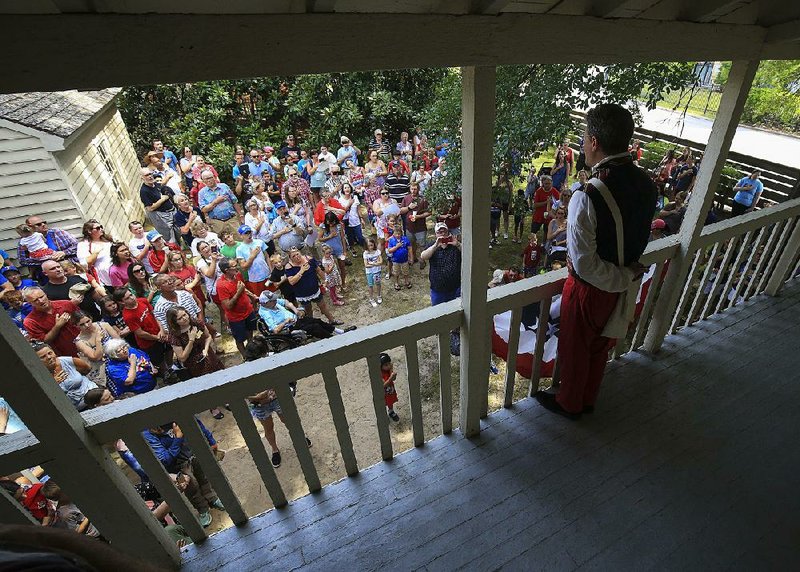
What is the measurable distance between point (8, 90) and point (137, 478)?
3308mm

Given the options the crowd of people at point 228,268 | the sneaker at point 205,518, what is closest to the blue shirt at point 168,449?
the crowd of people at point 228,268

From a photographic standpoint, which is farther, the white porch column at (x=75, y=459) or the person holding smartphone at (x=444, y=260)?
the person holding smartphone at (x=444, y=260)

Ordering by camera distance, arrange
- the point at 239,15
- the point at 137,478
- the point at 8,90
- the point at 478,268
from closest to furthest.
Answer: the point at 8,90
the point at 239,15
the point at 478,268
the point at 137,478

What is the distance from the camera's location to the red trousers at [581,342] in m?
2.06

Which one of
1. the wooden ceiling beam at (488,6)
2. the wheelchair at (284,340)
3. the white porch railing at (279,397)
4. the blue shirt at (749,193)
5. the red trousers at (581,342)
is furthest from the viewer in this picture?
the blue shirt at (749,193)

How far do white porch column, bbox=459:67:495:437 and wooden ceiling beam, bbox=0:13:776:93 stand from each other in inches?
5.6

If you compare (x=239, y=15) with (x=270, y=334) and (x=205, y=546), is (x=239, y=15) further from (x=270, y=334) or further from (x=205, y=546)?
(x=270, y=334)

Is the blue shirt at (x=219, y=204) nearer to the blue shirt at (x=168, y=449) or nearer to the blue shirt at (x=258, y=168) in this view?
the blue shirt at (x=258, y=168)

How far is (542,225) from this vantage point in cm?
670

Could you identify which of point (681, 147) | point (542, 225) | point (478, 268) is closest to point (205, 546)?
point (478, 268)

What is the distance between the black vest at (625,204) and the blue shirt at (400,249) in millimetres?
4106

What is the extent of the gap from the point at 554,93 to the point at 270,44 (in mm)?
4335

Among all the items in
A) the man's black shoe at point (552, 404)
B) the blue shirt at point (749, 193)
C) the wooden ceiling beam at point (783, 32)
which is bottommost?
the blue shirt at point (749, 193)

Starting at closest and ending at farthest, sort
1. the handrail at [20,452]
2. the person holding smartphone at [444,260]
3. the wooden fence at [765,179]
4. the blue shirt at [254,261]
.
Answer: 1. the handrail at [20,452]
2. the person holding smartphone at [444,260]
3. the blue shirt at [254,261]
4. the wooden fence at [765,179]
